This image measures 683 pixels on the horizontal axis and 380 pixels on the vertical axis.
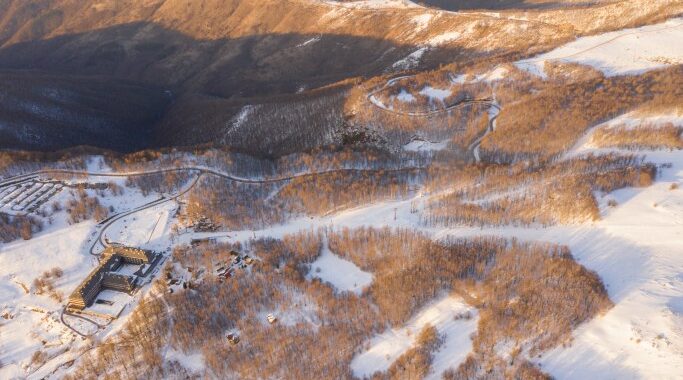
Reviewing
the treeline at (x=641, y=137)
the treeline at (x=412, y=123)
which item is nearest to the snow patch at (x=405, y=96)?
the treeline at (x=412, y=123)

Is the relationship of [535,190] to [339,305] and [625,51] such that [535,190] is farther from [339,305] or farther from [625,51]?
[625,51]

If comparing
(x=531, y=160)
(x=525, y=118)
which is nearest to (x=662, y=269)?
(x=531, y=160)

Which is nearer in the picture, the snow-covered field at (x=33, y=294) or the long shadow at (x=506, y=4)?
the snow-covered field at (x=33, y=294)

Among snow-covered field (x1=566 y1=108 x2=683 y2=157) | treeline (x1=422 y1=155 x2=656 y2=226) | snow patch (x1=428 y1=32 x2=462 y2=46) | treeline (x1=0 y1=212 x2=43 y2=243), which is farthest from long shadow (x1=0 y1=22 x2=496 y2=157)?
snow-covered field (x1=566 y1=108 x2=683 y2=157)

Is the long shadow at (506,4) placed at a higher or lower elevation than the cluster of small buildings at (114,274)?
higher

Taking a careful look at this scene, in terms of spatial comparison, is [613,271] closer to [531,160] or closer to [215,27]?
[531,160]

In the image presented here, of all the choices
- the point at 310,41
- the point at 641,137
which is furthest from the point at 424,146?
the point at 310,41

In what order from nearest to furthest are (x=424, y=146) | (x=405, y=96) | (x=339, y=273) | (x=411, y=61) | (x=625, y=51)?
(x=339, y=273) < (x=424, y=146) < (x=405, y=96) < (x=625, y=51) < (x=411, y=61)

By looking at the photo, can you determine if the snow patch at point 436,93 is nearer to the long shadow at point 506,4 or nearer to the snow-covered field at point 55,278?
the snow-covered field at point 55,278
